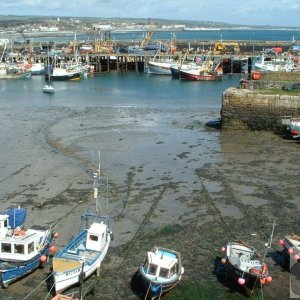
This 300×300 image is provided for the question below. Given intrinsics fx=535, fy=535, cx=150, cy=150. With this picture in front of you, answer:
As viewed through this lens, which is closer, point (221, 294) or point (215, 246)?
point (221, 294)

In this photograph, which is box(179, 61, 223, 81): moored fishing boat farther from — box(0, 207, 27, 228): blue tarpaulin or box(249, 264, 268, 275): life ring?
box(249, 264, 268, 275): life ring

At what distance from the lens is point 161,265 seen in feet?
42.4

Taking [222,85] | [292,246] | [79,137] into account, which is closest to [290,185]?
[292,246]

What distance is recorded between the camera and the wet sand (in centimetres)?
1400

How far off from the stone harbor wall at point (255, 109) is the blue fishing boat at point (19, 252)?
61.3 ft

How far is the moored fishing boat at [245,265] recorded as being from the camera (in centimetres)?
1284

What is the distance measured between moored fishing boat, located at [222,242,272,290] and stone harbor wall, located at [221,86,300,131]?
17178mm

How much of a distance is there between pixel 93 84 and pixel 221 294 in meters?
45.5

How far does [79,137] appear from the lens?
98.1 feet

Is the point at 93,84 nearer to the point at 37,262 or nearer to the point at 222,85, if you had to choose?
the point at 222,85

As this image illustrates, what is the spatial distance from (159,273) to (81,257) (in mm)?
2057

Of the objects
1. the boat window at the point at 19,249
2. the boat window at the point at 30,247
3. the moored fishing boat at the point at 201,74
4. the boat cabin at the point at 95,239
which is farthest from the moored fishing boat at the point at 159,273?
the moored fishing boat at the point at 201,74

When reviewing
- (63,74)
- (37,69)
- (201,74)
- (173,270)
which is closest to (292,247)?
(173,270)

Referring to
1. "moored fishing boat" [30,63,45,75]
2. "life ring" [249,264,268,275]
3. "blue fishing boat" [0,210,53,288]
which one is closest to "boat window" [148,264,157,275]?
"life ring" [249,264,268,275]
